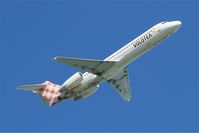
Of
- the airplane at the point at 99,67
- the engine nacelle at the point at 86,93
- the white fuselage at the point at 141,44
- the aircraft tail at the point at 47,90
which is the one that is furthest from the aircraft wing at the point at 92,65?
the aircraft tail at the point at 47,90

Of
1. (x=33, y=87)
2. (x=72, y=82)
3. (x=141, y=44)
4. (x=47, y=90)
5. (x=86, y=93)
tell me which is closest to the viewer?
(x=141, y=44)

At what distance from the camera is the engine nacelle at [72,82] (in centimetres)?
4050

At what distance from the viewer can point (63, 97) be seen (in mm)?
41938

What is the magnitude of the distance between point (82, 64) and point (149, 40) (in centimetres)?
543

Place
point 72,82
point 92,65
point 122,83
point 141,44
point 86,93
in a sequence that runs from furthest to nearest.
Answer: point 122,83
point 86,93
point 72,82
point 92,65
point 141,44

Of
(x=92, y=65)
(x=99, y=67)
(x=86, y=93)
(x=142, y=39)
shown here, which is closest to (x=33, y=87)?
(x=86, y=93)

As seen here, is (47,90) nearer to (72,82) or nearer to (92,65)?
(72,82)

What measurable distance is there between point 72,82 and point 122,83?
5.91 meters

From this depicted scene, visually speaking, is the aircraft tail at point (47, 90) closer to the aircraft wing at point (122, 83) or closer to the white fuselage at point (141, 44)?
the aircraft wing at point (122, 83)

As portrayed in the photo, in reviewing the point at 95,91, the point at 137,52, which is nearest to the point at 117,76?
the point at 95,91

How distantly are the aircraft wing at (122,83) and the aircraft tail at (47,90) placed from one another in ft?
16.0

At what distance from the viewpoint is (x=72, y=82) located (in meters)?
40.5

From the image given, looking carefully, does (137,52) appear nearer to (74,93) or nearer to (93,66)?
(93,66)

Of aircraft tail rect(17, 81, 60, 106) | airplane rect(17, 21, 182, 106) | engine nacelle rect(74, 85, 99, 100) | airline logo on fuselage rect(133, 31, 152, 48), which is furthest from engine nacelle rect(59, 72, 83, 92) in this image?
airline logo on fuselage rect(133, 31, 152, 48)
